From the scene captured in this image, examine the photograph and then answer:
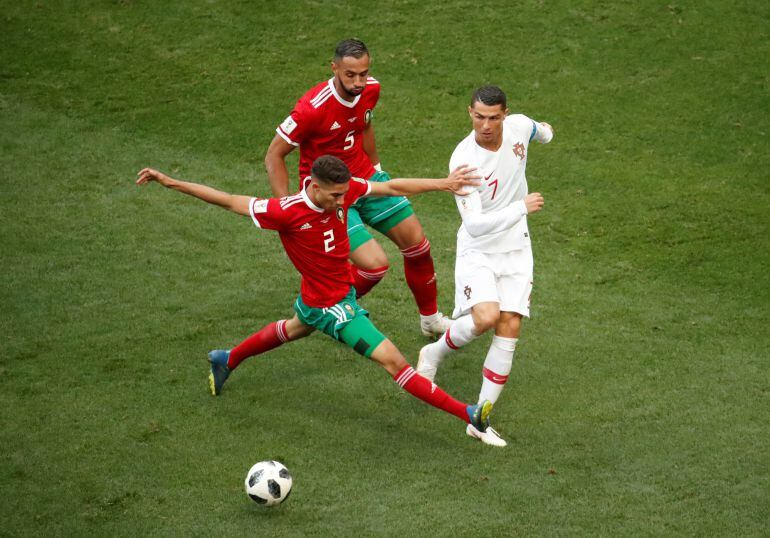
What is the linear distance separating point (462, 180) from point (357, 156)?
1.55 m

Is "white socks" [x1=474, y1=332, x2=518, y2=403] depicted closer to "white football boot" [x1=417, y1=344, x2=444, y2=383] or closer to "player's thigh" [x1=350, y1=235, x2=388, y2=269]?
"white football boot" [x1=417, y1=344, x2=444, y2=383]

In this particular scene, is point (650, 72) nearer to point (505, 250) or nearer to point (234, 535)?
point (505, 250)

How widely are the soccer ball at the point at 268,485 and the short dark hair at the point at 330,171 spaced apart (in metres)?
1.91

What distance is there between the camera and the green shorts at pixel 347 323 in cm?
713

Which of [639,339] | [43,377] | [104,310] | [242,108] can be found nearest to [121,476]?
[43,377]

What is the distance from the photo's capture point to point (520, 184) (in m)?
7.61

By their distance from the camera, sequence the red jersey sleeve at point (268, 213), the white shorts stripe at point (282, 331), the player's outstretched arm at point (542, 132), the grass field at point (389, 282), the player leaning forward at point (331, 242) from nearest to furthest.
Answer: the grass field at point (389, 282), the player leaning forward at point (331, 242), the red jersey sleeve at point (268, 213), the white shorts stripe at point (282, 331), the player's outstretched arm at point (542, 132)

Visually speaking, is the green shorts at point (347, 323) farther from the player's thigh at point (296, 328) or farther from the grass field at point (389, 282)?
the grass field at point (389, 282)

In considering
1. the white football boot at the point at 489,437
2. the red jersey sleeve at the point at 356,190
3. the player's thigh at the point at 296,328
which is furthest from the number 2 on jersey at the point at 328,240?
the white football boot at the point at 489,437

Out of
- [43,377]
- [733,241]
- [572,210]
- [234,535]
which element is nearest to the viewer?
[234,535]

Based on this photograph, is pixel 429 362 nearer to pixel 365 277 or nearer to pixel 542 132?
pixel 365 277

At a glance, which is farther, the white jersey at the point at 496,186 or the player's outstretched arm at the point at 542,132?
the player's outstretched arm at the point at 542,132

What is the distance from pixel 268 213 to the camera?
23.2 feet

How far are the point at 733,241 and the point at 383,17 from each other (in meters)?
6.38
